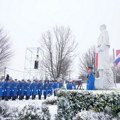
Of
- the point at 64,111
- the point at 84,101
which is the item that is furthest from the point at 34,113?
the point at 84,101

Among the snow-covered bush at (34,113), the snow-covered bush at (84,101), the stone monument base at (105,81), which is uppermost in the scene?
the stone monument base at (105,81)

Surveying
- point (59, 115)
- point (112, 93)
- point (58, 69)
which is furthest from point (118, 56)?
point (58, 69)

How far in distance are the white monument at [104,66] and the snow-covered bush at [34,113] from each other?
18.8ft

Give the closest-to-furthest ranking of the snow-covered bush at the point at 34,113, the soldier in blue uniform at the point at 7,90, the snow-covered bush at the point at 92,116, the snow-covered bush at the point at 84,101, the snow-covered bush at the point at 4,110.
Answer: the snow-covered bush at the point at 92,116 → the snow-covered bush at the point at 84,101 → the snow-covered bush at the point at 34,113 → the snow-covered bush at the point at 4,110 → the soldier in blue uniform at the point at 7,90

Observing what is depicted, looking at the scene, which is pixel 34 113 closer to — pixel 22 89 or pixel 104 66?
pixel 104 66

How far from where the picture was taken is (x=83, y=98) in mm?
6930

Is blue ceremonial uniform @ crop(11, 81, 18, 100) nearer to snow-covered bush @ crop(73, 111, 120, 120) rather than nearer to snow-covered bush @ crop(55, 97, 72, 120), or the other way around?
snow-covered bush @ crop(55, 97, 72, 120)

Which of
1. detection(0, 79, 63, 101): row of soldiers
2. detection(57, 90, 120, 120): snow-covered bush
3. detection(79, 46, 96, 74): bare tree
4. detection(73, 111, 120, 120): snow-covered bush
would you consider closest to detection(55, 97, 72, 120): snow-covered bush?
detection(57, 90, 120, 120): snow-covered bush

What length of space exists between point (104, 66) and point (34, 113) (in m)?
6.64

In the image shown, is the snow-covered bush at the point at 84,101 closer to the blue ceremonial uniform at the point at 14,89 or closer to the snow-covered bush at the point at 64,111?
the snow-covered bush at the point at 64,111

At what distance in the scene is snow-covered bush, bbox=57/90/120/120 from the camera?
262 inches

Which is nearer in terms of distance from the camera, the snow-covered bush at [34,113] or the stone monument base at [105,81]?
the snow-covered bush at [34,113]

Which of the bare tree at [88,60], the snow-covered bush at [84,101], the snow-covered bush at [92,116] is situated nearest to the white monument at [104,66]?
the snow-covered bush at [84,101]

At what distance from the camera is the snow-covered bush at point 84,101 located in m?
6.66
